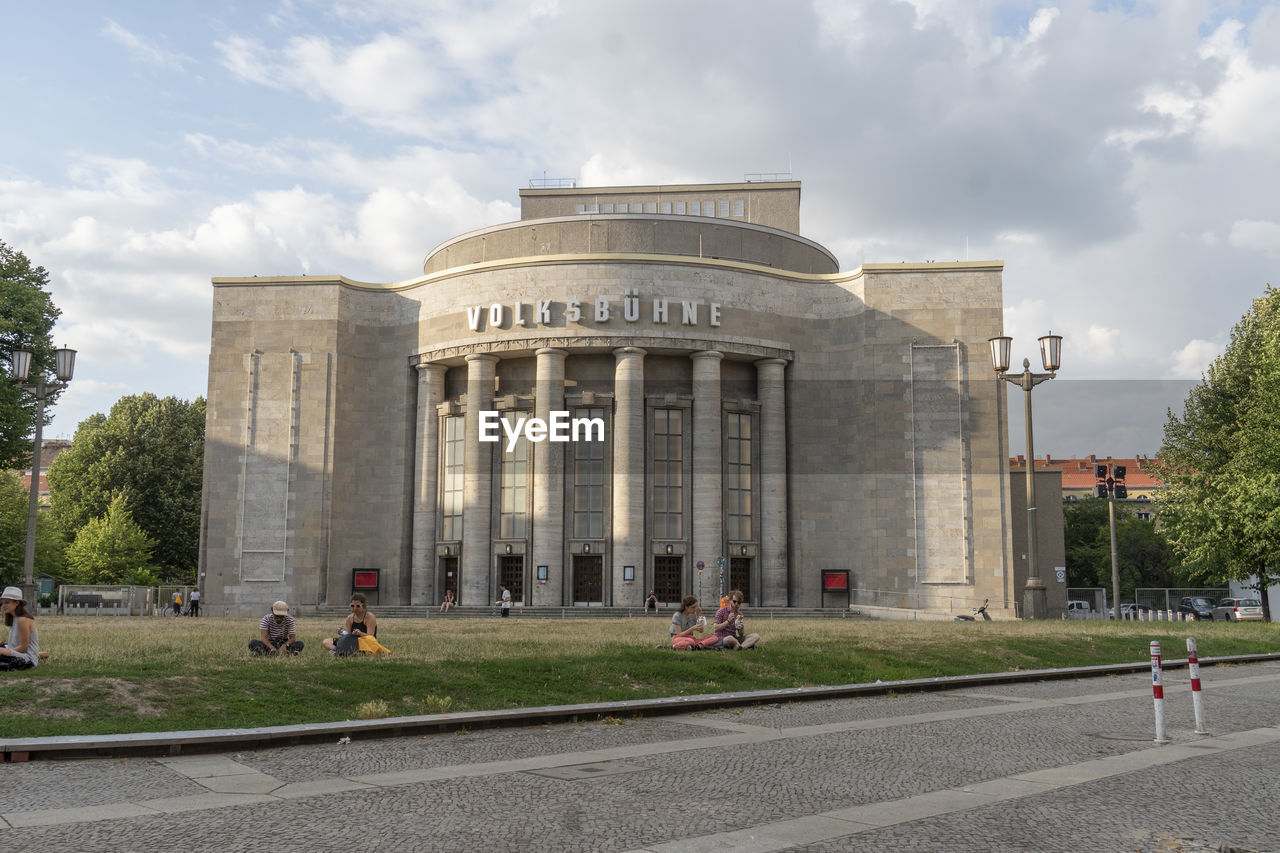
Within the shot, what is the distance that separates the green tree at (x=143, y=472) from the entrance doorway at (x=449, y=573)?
27.5 meters

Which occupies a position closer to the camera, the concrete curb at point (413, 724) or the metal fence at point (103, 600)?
the concrete curb at point (413, 724)

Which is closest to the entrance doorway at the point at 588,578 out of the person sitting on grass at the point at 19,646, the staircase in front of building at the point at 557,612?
the staircase in front of building at the point at 557,612

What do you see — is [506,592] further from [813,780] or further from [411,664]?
[813,780]

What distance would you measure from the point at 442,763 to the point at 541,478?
144 ft

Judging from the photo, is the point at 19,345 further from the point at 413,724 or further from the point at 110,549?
the point at 413,724

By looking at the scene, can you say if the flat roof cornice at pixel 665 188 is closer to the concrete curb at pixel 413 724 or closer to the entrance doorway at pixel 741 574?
the entrance doorway at pixel 741 574

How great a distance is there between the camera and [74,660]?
1686 cm

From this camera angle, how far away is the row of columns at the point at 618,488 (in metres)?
55.1

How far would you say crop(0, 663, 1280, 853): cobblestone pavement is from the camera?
832 cm

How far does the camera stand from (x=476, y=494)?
56.2 m

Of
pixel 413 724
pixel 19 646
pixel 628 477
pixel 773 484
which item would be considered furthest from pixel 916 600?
pixel 19 646

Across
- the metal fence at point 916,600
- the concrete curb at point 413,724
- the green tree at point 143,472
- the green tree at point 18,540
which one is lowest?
the metal fence at point 916,600

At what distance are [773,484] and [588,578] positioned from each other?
11.2 m

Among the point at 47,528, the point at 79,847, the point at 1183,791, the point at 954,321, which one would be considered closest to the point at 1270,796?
the point at 1183,791
